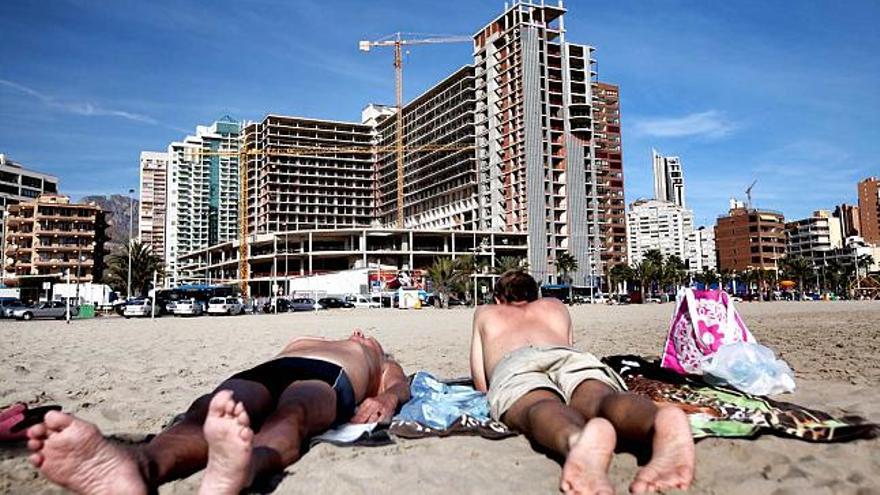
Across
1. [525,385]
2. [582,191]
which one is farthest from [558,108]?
[525,385]

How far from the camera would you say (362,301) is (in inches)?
2127

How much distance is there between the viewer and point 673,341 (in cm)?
600

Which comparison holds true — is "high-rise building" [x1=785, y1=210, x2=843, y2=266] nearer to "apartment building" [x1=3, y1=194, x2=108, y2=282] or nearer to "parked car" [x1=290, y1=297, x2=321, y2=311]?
"parked car" [x1=290, y1=297, x2=321, y2=311]

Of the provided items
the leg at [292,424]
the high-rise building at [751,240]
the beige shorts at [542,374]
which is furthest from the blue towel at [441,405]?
the high-rise building at [751,240]

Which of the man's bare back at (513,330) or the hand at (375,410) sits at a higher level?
the man's bare back at (513,330)

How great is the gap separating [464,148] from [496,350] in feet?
292

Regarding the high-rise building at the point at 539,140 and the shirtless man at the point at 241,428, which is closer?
the shirtless man at the point at 241,428

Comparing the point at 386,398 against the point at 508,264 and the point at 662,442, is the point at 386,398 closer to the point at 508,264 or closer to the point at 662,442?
the point at 662,442

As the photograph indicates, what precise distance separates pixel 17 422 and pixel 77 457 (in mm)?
1427

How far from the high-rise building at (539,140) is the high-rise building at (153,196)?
8459cm

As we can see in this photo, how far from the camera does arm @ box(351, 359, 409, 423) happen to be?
383 centimetres

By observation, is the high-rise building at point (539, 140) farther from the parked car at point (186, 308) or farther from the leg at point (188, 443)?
the leg at point (188, 443)

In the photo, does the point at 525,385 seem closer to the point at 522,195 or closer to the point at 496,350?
the point at 496,350

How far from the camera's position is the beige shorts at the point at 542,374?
3.26 metres
